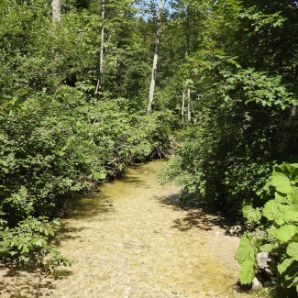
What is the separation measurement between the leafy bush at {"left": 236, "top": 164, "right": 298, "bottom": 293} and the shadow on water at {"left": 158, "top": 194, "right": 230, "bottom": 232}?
9.75 feet

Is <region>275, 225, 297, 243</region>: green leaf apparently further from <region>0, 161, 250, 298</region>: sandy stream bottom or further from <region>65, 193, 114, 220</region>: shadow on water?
<region>65, 193, 114, 220</region>: shadow on water

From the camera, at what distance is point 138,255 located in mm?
8180

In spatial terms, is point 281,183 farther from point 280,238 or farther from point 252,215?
A: point 280,238

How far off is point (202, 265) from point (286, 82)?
13.3 feet

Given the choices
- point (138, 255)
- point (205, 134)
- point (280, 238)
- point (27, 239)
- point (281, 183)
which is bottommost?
point (138, 255)

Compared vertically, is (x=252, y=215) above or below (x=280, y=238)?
below

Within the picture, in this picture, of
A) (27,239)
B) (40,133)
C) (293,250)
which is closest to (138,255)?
(27,239)

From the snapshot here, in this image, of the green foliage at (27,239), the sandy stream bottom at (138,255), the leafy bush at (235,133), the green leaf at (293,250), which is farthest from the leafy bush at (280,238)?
the green foliage at (27,239)

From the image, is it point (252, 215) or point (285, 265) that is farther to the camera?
point (252, 215)

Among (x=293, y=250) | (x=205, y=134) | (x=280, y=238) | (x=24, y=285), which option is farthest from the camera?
(x=205, y=134)

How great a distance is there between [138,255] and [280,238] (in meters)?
3.49

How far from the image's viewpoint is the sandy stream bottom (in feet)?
21.6

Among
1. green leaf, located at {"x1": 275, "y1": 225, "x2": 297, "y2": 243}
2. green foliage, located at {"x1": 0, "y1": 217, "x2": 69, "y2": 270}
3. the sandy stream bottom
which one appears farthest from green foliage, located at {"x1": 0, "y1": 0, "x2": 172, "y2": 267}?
green leaf, located at {"x1": 275, "y1": 225, "x2": 297, "y2": 243}

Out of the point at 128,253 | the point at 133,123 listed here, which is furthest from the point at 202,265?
the point at 133,123
